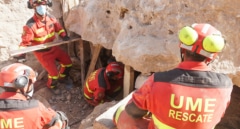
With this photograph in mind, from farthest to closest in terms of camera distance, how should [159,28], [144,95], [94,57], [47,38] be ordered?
[94,57]
[47,38]
[159,28]
[144,95]

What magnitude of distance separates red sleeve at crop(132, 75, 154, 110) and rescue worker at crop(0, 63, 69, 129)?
1.01 meters

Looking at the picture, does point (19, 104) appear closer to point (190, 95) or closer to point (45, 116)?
point (45, 116)

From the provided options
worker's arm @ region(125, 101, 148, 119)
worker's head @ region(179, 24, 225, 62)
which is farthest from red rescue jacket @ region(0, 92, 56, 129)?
worker's head @ region(179, 24, 225, 62)

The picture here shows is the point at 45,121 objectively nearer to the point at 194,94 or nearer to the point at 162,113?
the point at 162,113

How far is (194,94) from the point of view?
9.00ft

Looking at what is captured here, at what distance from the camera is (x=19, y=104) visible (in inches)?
127

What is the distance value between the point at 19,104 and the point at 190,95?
5.38 feet

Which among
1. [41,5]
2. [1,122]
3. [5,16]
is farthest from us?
[5,16]

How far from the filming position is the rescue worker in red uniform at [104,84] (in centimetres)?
596

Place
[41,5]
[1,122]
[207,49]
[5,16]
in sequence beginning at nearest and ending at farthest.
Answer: [207,49]
[1,122]
[41,5]
[5,16]

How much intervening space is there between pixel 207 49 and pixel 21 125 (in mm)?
1905

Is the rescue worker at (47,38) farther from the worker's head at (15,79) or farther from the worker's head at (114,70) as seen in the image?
the worker's head at (15,79)

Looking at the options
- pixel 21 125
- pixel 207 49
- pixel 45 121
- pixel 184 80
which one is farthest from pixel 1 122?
pixel 207 49

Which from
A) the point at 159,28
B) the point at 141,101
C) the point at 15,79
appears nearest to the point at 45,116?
the point at 15,79
